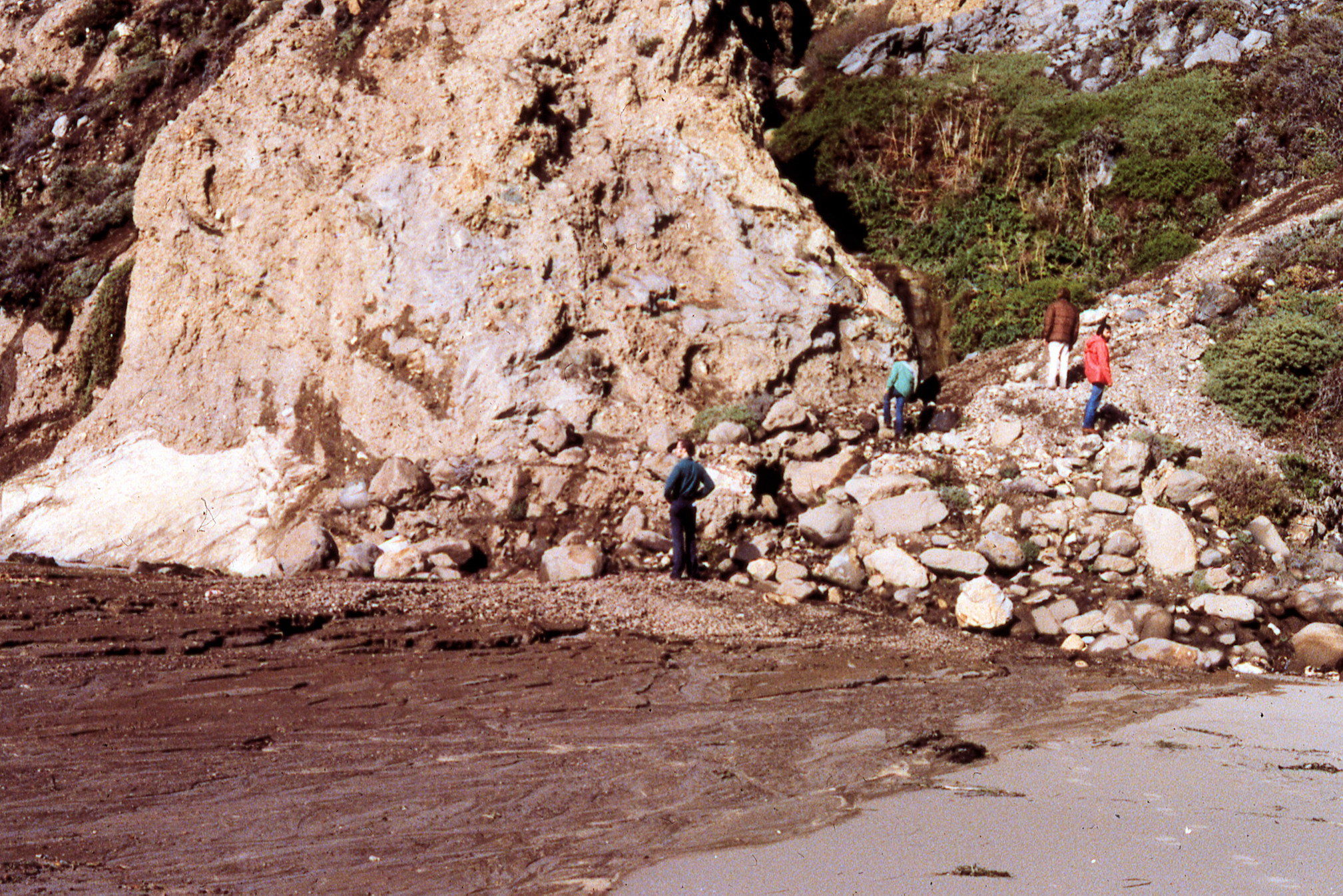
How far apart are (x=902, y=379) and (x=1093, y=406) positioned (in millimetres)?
2282

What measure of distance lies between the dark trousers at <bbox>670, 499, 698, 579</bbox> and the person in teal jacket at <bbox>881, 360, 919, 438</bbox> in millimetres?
3448

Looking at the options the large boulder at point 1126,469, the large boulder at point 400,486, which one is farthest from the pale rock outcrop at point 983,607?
the large boulder at point 400,486

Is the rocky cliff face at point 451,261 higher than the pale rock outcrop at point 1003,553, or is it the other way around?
the rocky cliff face at point 451,261

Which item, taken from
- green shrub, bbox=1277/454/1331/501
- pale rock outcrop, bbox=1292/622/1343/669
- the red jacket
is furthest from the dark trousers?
green shrub, bbox=1277/454/1331/501

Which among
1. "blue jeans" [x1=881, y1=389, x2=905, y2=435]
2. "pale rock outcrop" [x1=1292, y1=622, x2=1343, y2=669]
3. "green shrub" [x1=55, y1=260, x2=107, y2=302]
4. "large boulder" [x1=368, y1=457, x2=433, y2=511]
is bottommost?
"pale rock outcrop" [x1=1292, y1=622, x2=1343, y2=669]

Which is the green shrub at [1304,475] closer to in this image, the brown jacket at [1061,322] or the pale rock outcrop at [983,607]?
the brown jacket at [1061,322]

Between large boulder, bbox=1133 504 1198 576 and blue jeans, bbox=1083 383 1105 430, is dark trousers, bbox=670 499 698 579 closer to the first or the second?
large boulder, bbox=1133 504 1198 576

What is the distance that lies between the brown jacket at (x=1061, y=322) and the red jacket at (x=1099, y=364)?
1171 millimetres

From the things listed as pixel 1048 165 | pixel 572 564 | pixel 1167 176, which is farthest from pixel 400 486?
pixel 1167 176

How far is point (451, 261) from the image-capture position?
14336 mm

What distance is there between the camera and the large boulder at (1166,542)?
432 inches

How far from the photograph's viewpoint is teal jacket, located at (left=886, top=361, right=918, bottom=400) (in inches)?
514

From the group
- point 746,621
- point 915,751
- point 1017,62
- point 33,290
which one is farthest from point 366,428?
point 1017,62

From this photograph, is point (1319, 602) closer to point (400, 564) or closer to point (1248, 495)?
point (1248, 495)
